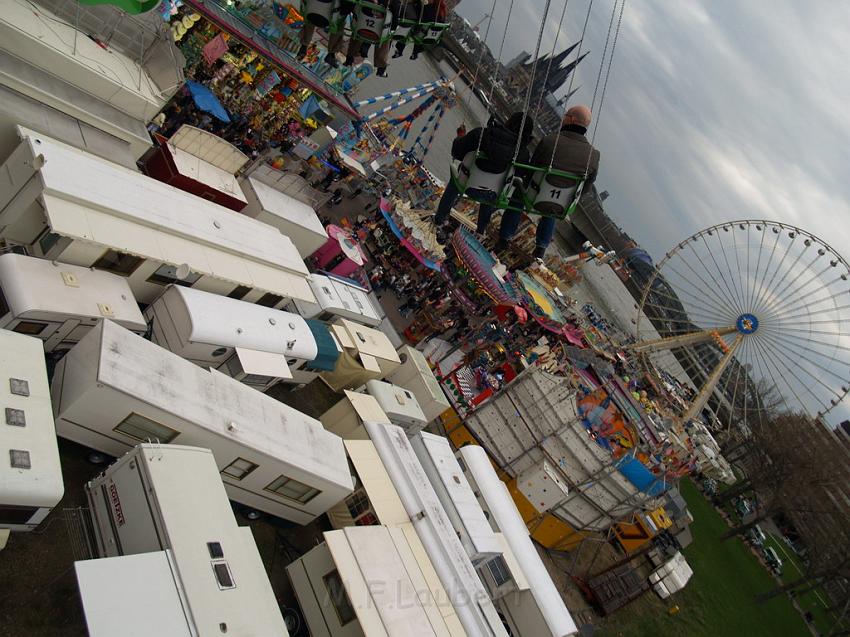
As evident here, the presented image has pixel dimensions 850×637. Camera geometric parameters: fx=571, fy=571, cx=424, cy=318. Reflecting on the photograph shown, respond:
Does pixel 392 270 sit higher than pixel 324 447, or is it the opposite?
pixel 392 270

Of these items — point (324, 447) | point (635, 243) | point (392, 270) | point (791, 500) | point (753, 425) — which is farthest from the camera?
point (635, 243)

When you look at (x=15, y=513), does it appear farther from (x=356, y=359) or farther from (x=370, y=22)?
(x=356, y=359)

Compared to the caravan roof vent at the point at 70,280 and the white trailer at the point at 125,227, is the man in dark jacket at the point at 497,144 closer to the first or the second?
the white trailer at the point at 125,227

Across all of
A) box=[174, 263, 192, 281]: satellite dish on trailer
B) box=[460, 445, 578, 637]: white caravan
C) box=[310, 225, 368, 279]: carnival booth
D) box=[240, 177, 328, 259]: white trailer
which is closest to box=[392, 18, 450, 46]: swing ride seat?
box=[174, 263, 192, 281]: satellite dish on trailer

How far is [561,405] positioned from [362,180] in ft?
56.1

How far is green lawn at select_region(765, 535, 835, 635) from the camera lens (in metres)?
44.8

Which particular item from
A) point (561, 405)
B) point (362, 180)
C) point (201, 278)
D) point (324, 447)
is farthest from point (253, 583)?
point (362, 180)

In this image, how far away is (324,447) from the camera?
57.0 ft

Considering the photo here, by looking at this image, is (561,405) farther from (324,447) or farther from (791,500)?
(791,500)

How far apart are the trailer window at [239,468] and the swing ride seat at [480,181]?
944cm

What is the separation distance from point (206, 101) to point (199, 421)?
1584cm

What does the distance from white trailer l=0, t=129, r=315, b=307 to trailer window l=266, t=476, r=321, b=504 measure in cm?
723

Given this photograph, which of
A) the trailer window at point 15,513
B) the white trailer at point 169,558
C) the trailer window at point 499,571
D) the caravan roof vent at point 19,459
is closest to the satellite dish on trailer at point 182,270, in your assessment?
the white trailer at point 169,558

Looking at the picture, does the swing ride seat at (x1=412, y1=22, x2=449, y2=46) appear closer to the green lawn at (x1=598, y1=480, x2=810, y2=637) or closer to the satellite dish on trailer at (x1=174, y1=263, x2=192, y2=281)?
the satellite dish on trailer at (x1=174, y1=263, x2=192, y2=281)
